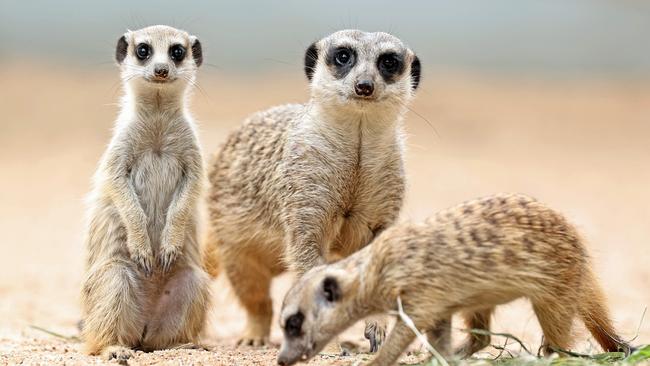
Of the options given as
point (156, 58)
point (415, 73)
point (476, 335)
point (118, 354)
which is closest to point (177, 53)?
point (156, 58)

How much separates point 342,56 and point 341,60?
2cm

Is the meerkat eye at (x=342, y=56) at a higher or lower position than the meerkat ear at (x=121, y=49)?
higher

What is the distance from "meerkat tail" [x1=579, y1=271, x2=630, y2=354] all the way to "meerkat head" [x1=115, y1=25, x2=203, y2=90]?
7.28 ft

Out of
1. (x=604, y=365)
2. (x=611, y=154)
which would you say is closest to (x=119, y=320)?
(x=604, y=365)

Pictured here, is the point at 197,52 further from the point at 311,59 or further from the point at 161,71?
the point at 311,59

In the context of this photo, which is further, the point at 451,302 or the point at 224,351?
the point at 224,351

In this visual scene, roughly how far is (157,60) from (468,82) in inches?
545

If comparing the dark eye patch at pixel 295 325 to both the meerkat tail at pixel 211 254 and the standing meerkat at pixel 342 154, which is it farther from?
the meerkat tail at pixel 211 254

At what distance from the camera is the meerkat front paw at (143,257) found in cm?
512

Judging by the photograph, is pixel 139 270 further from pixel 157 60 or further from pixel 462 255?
pixel 462 255

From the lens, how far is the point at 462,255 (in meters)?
4.09

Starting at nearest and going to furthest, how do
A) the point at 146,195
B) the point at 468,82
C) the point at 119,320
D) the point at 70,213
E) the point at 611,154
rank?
the point at 119,320
the point at 146,195
the point at 70,213
the point at 611,154
the point at 468,82

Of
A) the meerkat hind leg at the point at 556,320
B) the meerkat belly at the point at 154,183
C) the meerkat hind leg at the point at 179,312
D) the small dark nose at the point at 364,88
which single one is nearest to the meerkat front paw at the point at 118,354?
the meerkat hind leg at the point at 179,312

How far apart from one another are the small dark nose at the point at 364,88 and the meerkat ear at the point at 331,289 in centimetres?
108
